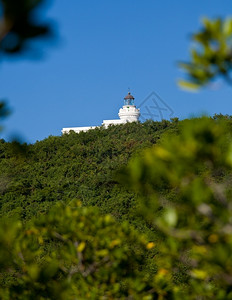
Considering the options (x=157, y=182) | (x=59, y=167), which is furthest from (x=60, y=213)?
(x=59, y=167)

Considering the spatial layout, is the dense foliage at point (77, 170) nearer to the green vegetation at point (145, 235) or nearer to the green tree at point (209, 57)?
the green vegetation at point (145, 235)

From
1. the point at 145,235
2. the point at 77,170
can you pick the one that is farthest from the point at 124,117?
the point at 145,235

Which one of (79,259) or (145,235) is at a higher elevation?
(145,235)

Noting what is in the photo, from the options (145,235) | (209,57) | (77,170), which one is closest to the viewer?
(209,57)

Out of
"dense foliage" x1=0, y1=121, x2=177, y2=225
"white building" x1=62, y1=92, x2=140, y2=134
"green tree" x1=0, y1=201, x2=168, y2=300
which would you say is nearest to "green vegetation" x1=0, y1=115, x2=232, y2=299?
"green tree" x1=0, y1=201, x2=168, y2=300

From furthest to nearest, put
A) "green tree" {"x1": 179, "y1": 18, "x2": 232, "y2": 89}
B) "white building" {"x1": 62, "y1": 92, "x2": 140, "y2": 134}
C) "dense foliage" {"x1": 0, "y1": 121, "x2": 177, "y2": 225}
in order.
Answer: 1. "white building" {"x1": 62, "y1": 92, "x2": 140, "y2": 134}
2. "dense foliage" {"x1": 0, "y1": 121, "x2": 177, "y2": 225}
3. "green tree" {"x1": 179, "y1": 18, "x2": 232, "y2": 89}

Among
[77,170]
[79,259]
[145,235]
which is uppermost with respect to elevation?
[77,170]

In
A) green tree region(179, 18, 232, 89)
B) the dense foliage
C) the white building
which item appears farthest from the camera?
the white building

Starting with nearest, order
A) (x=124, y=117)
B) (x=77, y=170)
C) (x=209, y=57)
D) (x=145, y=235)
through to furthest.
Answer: (x=209, y=57), (x=145, y=235), (x=77, y=170), (x=124, y=117)

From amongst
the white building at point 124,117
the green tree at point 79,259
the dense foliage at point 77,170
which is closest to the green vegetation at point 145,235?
the green tree at point 79,259

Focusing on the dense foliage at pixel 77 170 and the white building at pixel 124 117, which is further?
the white building at pixel 124 117

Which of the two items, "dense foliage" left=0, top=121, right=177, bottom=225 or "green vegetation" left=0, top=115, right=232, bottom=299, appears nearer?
"green vegetation" left=0, top=115, right=232, bottom=299

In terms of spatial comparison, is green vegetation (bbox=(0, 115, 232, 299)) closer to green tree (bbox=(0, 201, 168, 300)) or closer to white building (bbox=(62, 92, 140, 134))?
green tree (bbox=(0, 201, 168, 300))

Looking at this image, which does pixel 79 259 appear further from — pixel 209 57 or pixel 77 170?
pixel 77 170
